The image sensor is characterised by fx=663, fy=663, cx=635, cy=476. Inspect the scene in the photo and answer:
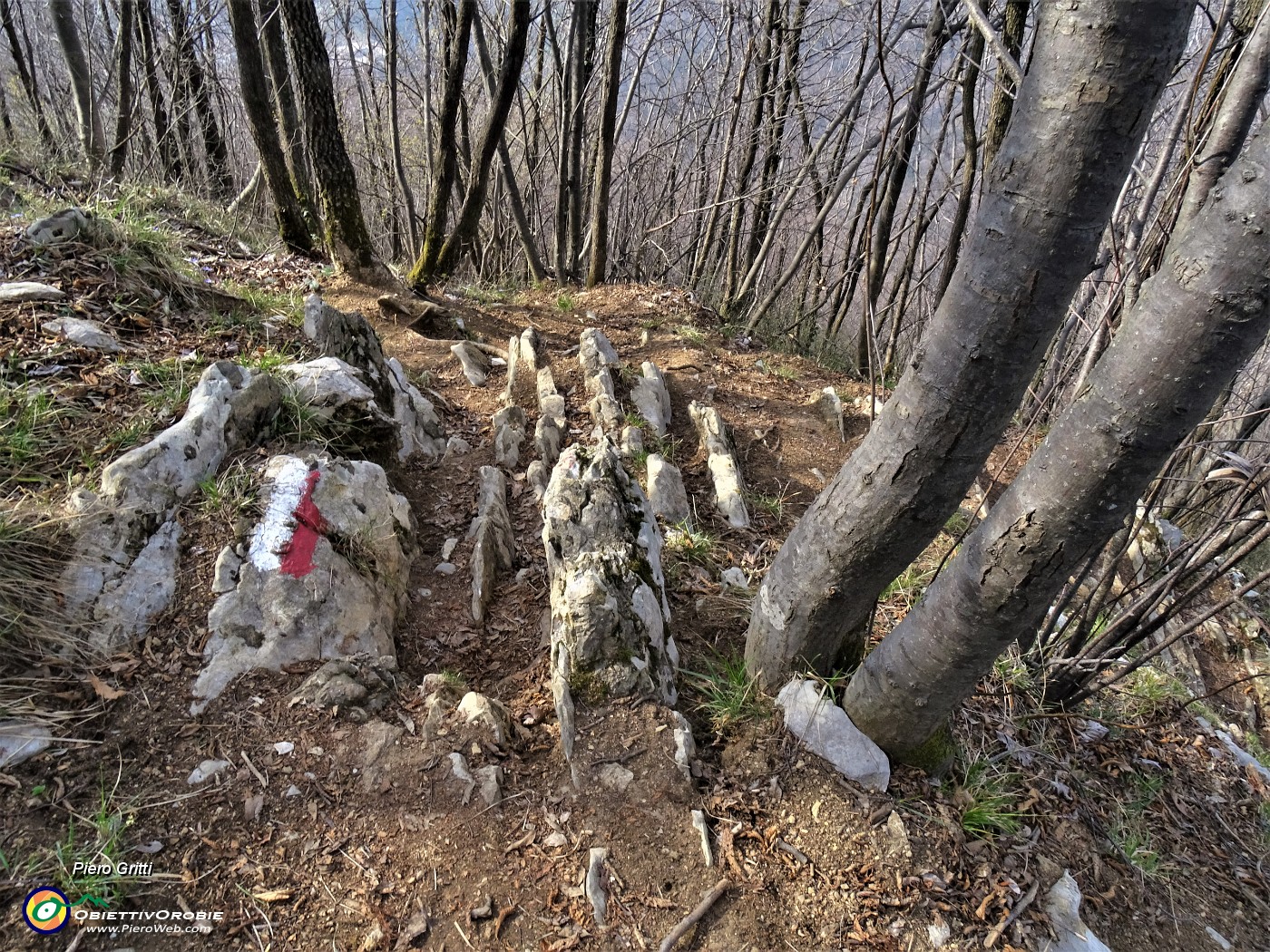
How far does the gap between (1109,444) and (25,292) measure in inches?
180

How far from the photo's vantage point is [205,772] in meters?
2.06

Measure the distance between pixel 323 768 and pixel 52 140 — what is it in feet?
34.4

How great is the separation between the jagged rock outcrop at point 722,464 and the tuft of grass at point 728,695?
1.47m

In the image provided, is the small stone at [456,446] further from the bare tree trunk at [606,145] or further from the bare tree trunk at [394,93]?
the bare tree trunk at [394,93]

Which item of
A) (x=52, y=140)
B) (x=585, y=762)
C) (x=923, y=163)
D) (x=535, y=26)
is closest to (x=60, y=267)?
(x=585, y=762)

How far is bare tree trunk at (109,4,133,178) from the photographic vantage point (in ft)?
25.7

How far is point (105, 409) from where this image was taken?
290 cm

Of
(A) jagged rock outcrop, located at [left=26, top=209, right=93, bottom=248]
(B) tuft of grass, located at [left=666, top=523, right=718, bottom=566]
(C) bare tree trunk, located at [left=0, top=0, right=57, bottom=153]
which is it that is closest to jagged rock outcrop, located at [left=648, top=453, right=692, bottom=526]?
(B) tuft of grass, located at [left=666, top=523, right=718, bottom=566]

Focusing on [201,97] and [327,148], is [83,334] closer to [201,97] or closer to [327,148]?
[327,148]

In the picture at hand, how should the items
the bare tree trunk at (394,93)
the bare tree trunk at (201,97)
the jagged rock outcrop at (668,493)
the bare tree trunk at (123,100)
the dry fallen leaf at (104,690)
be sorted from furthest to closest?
the bare tree trunk at (394,93) → the bare tree trunk at (201,97) → the bare tree trunk at (123,100) → the jagged rock outcrop at (668,493) → the dry fallen leaf at (104,690)

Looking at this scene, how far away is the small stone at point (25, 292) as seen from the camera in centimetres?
324

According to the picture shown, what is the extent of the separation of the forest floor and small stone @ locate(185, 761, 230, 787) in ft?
0.10

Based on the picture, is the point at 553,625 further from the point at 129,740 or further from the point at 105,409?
the point at 105,409

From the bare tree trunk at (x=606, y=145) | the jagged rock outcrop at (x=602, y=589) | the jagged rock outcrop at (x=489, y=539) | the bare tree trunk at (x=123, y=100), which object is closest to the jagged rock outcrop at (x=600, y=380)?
the jagged rock outcrop at (x=489, y=539)
